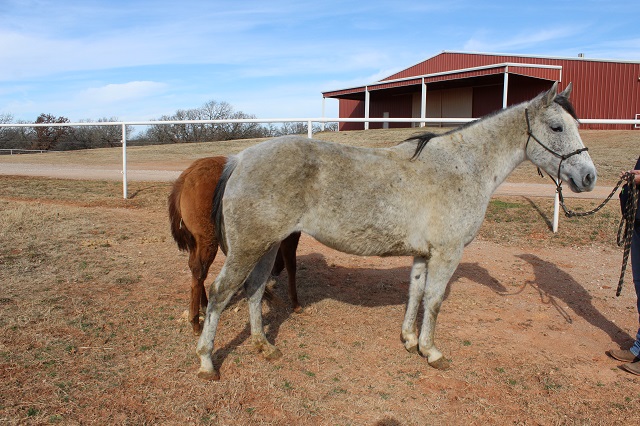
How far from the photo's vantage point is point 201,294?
439 centimetres

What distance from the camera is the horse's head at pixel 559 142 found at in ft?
12.1

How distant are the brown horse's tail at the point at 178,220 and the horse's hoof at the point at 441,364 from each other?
2.48 metres

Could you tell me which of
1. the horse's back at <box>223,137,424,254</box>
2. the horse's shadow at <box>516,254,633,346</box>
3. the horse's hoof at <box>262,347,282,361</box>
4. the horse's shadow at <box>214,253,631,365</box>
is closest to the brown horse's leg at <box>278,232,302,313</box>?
the horse's shadow at <box>214,253,631,365</box>

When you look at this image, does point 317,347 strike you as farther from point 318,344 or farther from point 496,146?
point 496,146

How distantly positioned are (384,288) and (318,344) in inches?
74.4

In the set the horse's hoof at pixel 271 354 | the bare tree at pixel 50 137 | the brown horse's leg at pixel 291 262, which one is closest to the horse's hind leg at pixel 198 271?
the horse's hoof at pixel 271 354

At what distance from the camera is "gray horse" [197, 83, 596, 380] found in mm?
3385

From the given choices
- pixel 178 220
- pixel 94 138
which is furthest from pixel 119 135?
pixel 178 220

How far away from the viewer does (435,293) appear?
12.4 feet

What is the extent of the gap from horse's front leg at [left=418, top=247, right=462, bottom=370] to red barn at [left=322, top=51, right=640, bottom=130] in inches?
737

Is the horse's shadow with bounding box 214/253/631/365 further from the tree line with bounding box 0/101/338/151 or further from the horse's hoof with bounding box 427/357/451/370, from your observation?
the tree line with bounding box 0/101/338/151

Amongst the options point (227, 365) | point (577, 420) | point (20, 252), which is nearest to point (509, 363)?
point (577, 420)

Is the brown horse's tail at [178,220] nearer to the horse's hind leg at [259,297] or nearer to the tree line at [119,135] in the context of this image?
the horse's hind leg at [259,297]

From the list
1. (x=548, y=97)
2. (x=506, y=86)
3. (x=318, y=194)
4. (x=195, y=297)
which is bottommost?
(x=195, y=297)
